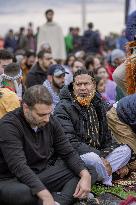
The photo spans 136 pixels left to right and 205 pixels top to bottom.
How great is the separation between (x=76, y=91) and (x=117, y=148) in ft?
2.60

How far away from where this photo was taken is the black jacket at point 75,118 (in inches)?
266

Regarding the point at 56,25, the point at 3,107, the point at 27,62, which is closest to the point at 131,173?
the point at 3,107

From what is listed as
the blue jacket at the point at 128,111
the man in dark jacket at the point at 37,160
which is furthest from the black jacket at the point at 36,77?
the man in dark jacket at the point at 37,160

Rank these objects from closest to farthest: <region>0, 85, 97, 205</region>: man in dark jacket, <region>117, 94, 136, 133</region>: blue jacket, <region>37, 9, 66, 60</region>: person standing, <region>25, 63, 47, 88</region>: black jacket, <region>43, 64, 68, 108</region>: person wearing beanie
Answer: <region>0, 85, 97, 205</region>: man in dark jacket
<region>117, 94, 136, 133</region>: blue jacket
<region>43, 64, 68, 108</region>: person wearing beanie
<region>25, 63, 47, 88</region>: black jacket
<region>37, 9, 66, 60</region>: person standing

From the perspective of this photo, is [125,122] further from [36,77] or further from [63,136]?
[36,77]

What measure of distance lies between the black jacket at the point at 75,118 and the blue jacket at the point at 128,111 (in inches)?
7.3

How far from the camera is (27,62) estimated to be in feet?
40.9

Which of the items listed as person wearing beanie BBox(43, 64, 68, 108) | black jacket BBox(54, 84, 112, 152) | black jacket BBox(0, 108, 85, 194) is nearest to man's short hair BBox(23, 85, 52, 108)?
black jacket BBox(0, 108, 85, 194)

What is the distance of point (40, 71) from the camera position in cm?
1071

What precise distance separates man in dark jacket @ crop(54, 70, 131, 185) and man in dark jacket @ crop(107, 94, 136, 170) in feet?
0.37

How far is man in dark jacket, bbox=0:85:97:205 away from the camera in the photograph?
544cm

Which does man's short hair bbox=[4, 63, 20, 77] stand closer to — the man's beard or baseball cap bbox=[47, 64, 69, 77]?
the man's beard

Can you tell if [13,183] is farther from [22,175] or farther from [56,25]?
[56,25]

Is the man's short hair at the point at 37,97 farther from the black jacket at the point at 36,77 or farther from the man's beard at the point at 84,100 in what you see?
the black jacket at the point at 36,77
